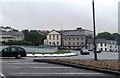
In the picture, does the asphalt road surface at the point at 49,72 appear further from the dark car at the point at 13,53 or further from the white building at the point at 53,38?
the white building at the point at 53,38

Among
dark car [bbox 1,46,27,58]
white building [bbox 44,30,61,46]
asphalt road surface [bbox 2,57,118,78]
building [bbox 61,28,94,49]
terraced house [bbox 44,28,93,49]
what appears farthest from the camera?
building [bbox 61,28,94,49]

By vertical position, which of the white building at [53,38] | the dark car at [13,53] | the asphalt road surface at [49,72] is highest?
the white building at [53,38]

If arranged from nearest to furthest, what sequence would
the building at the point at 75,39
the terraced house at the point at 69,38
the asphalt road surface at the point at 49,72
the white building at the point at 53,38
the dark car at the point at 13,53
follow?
the asphalt road surface at the point at 49,72, the dark car at the point at 13,53, the white building at the point at 53,38, the terraced house at the point at 69,38, the building at the point at 75,39

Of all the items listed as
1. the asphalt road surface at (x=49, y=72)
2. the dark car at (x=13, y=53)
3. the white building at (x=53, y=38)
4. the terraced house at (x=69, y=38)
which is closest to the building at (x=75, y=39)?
the terraced house at (x=69, y=38)

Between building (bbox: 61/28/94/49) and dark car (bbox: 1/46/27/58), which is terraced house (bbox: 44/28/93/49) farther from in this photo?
dark car (bbox: 1/46/27/58)

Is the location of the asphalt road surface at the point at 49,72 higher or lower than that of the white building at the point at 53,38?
lower

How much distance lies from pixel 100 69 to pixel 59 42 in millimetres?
148410

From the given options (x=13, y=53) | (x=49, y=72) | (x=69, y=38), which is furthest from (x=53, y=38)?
(x=49, y=72)

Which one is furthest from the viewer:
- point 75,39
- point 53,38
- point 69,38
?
point 69,38

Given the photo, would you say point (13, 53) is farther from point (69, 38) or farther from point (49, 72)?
point (69, 38)

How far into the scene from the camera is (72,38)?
552 ft

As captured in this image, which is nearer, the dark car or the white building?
the dark car

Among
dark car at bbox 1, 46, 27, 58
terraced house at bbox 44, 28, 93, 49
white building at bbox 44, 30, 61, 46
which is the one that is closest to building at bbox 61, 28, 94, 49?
terraced house at bbox 44, 28, 93, 49

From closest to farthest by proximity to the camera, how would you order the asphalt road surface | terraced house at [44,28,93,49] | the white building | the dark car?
the asphalt road surface
the dark car
the white building
terraced house at [44,28,93,49]
